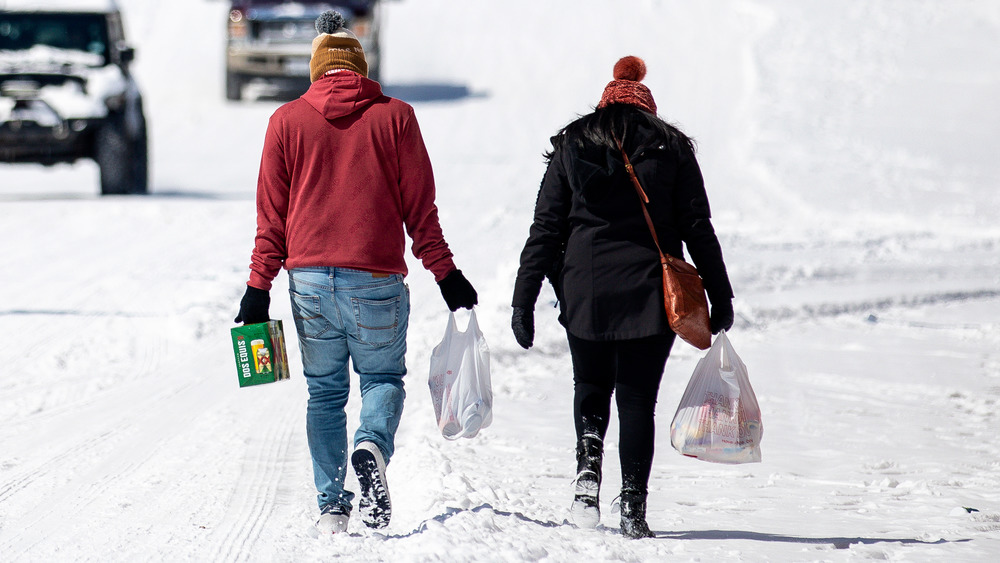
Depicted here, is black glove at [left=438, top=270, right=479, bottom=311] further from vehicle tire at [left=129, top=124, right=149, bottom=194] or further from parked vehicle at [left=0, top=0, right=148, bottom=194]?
vehicle tire at [left=129, top=124, right=149, bottom=194]

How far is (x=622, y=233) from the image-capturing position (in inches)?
148

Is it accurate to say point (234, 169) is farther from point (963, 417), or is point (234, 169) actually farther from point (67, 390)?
point (963, 417)

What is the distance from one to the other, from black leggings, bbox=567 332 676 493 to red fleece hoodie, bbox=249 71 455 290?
2.32ft

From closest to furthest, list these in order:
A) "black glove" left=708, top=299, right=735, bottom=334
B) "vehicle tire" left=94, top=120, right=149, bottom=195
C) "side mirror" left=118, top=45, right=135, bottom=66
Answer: "black glove" left=708, top=299, right=735, bottom=334
"vehicle tire" left=94, top=120, right=149, bottom=195
"side mirror" left=118, top=45, right=135, bottom=66

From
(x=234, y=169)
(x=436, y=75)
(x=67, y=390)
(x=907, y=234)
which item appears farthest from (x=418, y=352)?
(x=436, y=75)

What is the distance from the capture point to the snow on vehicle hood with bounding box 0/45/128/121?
11.4 metres

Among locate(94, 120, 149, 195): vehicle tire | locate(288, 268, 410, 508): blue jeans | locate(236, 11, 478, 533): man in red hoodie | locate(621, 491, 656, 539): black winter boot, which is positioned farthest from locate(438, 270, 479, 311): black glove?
locate(94, 120, 149, 195): vehicle tire

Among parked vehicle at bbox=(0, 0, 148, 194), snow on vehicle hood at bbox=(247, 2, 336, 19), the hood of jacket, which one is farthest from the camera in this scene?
snow on vehicle hood at bbox=(247, 2, 336, 19)

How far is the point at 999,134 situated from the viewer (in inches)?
741

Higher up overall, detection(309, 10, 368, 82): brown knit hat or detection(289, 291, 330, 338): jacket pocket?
detection(309, 10, 368, 82): brown knit hat

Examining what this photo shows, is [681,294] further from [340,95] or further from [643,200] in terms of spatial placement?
[340,95]

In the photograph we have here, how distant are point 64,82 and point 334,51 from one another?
8704 mm

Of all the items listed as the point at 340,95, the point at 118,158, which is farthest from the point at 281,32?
the point at 340,95

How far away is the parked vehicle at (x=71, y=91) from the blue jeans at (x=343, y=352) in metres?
8.47
